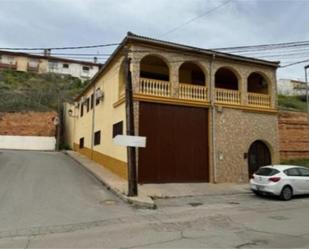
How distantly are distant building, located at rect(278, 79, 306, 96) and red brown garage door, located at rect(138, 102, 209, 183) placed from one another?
3592 cm

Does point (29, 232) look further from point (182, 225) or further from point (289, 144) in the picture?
point (289, 144)

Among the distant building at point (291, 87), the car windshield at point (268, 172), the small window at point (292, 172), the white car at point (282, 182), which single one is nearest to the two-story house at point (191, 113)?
the car windshield at point (268, 172)

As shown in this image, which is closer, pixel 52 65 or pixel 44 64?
pixel 44 64

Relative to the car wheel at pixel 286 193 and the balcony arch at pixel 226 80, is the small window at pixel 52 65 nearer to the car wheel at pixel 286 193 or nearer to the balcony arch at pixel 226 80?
the balcony arch at pixel 226 80

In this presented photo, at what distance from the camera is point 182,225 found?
435 inches

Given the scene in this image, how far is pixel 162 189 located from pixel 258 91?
10.7 metres

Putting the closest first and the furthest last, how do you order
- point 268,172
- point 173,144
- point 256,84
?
1. point 268,172
2. point 173,144
3. point 256,84

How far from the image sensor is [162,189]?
17969 millimetres

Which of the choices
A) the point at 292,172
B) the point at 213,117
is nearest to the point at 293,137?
the point at 213,117

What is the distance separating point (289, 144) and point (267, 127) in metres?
3.83

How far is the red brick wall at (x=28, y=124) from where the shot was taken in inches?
1562

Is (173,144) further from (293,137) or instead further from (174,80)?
(293,137)

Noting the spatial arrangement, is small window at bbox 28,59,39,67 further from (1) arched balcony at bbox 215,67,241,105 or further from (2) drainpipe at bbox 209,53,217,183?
(2) drainpipe at bbox 209,53,217,183

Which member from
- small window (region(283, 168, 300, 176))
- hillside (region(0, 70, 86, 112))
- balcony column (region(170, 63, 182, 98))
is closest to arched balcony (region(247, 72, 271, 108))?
balcony column (region(170, 63, 182, 98))
